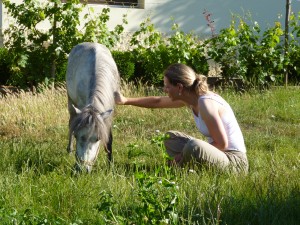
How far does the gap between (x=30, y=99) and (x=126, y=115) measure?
4.81 feet

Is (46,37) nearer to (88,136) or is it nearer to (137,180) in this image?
(88,136)

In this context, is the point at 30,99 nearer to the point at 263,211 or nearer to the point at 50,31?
the point at 50,31

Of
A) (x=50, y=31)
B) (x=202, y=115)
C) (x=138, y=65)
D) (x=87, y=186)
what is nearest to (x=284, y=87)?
(x=138, y=65)

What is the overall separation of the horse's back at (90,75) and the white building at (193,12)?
6.43m

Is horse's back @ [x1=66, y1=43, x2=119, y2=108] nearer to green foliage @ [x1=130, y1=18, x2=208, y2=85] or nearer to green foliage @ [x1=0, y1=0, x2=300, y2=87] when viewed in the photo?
green foliage @ [x1=0, y1=0, x2=300, y2=87]

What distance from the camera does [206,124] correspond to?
22.6 ft

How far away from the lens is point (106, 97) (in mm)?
7828

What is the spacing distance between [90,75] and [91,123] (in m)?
1.30

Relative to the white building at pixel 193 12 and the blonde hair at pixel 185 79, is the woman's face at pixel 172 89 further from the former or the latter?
the white building at pixel 193 12

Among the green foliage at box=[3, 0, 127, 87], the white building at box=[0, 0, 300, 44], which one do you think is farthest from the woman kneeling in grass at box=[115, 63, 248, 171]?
the white building at box=[0, 0, 300, 44]

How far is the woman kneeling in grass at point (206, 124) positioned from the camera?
22.4 ft

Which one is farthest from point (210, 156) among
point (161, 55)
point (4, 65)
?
point (4, 65)

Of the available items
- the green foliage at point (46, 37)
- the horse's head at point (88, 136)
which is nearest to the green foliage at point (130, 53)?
the green foliage at point (46, 37)

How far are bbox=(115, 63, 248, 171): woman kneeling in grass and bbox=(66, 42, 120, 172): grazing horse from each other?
0.78 meters
